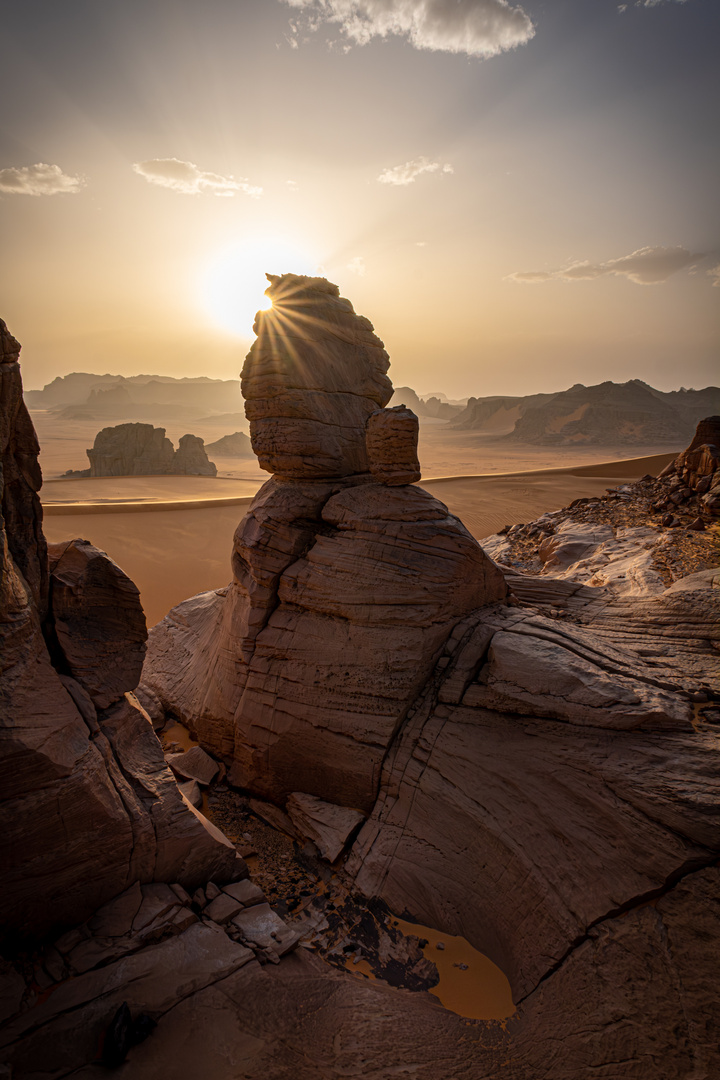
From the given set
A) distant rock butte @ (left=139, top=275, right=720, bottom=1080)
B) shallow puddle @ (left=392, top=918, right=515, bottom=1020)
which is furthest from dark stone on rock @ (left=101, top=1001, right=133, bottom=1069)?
shallow puddle @ (left=392, top=918, right=515, bottom=1020)

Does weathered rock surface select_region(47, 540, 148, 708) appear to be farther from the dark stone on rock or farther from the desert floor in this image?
the desert floor

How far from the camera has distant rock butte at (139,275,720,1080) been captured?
15.4 ft

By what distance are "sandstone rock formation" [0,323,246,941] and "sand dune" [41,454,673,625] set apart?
10275 millimetres

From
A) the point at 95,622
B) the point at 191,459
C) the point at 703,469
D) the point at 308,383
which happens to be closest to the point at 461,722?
the point at 95,622

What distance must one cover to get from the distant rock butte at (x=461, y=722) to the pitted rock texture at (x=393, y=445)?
0.12 feet

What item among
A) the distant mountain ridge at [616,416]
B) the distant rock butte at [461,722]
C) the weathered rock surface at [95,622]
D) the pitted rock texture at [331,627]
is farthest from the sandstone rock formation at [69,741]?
the distant mountain ridge at [616,416]

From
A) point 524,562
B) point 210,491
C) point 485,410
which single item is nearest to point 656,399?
point 485,410

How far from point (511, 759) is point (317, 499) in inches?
190

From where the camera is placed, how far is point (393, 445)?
8062 mm

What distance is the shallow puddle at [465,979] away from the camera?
16.7ft

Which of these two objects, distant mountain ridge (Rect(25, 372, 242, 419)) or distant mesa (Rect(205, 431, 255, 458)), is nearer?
distant mesa (Rect(205, 431, 255, 458))

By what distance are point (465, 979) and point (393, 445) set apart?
21.7 ft

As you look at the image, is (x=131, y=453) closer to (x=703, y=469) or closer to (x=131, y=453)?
(x=131, y=453)

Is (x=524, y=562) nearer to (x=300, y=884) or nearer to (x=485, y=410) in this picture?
(x=300, y=884)
